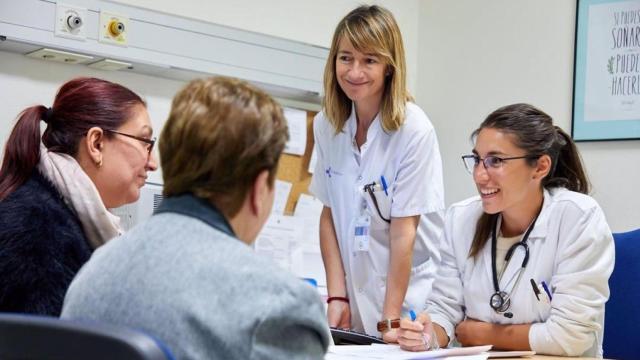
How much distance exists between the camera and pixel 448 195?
12.3 feet

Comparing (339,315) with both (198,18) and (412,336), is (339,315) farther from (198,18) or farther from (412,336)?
(198,18)

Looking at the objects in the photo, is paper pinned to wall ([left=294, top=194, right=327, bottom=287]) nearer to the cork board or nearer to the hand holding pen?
the cork board

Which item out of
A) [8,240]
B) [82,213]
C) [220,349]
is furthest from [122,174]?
[220,349]

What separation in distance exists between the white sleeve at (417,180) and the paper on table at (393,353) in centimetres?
49

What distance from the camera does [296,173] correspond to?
3355mm

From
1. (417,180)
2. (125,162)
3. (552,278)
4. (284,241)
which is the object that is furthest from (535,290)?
(284,241)

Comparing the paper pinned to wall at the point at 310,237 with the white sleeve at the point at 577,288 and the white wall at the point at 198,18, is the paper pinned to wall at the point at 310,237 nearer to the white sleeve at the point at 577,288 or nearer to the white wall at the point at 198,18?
the white wall at the point at 198,18

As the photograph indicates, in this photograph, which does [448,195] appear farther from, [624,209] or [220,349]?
[220,349]

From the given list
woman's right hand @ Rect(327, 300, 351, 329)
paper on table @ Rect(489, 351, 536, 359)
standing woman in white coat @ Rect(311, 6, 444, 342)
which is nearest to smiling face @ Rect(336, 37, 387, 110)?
standing woman in white coat @ Rect(311, 6, 444, 342)

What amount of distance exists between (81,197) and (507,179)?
114cm

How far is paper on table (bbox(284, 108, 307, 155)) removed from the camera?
334 cm

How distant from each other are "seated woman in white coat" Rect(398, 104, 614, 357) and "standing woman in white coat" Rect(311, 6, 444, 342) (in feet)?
0.42

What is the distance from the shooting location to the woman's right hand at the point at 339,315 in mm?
2279

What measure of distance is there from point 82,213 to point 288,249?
1.86m
